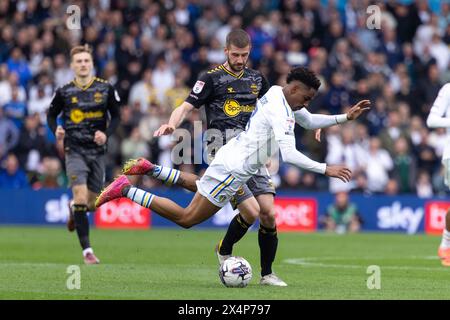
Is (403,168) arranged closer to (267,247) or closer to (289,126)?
(267,247)

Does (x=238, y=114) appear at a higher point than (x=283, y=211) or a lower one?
higher

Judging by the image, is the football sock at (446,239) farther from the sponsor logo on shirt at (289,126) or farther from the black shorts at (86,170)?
the black shorts at (86,170)

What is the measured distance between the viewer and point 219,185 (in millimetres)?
11719

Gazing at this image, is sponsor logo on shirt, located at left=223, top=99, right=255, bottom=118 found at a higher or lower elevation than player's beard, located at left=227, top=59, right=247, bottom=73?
lower

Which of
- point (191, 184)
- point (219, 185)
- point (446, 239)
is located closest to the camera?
point (219, 185)

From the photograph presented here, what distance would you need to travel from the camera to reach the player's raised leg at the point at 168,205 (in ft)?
39.0

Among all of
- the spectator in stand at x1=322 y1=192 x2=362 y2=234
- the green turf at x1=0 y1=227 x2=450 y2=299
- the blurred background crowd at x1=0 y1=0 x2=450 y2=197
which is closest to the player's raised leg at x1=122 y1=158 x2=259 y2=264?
the green turf at x1=0 y1=227 x2=450 y2=299

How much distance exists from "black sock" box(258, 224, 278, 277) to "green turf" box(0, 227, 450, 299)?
24cm

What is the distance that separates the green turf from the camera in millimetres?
11062

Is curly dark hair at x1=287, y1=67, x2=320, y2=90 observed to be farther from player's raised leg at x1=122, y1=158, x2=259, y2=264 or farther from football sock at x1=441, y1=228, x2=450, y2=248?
football sock at x1=441, y1=228, x2=450, y2=248

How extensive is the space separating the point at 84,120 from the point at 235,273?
5105mm

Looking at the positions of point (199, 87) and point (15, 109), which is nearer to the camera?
point (199, 87)

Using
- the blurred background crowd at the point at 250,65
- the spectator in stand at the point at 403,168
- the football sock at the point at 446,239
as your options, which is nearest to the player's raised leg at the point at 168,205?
the football sock at the point at 446,239

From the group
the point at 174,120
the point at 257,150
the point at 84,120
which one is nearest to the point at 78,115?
the point at 84,120
